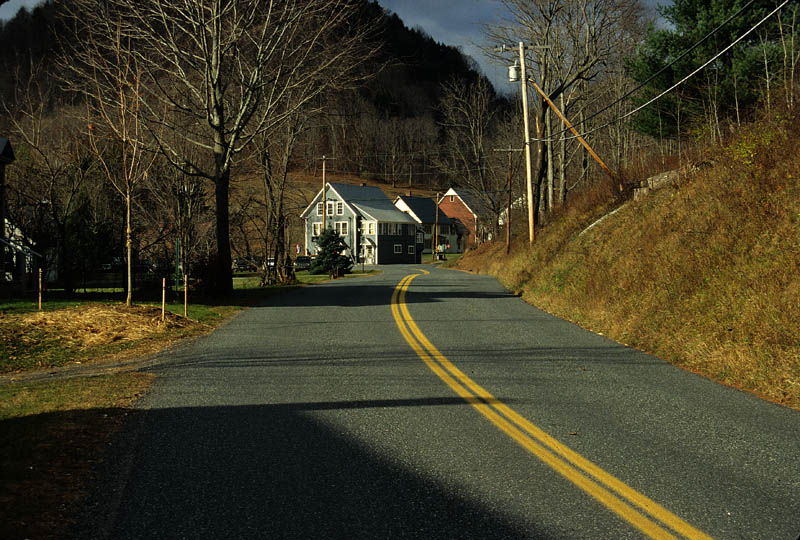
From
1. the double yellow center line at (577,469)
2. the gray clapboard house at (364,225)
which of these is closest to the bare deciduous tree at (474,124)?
the gray clapboard house at (364,225)

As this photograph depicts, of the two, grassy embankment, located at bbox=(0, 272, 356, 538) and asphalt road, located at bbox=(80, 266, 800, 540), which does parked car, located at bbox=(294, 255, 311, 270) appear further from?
asphalt road, located at bbox=(80, 266, 800, 540)

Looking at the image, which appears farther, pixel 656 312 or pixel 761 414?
pixel 656 312

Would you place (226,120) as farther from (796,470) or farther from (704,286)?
(796,470)

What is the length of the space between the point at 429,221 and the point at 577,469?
9378 centimetres

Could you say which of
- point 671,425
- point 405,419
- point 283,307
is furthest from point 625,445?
point 283,307

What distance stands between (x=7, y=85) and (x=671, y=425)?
1489 inches

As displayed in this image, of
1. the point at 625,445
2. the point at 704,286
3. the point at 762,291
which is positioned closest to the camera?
the point at 625,445

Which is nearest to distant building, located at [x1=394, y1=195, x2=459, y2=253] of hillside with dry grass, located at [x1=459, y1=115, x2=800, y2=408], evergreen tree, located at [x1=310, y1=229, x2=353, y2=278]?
evergreen tree, located at [x1=310, y1=229, x2=353, y2=278]

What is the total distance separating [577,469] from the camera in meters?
5.15

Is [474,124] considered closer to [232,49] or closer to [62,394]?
[232,49]

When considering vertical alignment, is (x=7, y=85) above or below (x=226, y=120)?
above

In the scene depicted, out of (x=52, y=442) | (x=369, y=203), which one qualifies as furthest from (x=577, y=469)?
(x=369, y=203)

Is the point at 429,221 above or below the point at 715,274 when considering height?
above

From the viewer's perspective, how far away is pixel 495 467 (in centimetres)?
518
